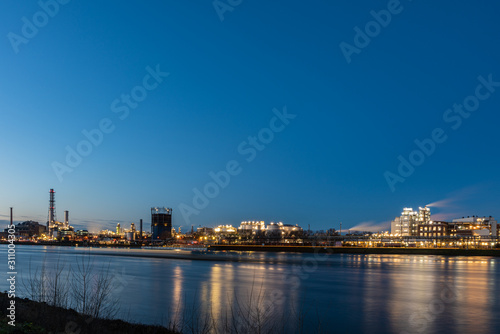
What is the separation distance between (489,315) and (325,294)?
36.1ft

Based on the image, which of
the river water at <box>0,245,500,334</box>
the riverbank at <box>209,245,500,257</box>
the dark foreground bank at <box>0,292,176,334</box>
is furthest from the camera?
the riverbank at <box>209,245,500,257</box>

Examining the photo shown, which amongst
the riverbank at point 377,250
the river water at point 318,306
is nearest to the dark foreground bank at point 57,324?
the river water at point 318,306

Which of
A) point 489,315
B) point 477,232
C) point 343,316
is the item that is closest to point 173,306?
point 343,316

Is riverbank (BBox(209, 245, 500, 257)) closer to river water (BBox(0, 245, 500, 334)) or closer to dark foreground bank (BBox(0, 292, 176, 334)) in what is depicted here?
river water (BBox(0, 245, 500, 334))

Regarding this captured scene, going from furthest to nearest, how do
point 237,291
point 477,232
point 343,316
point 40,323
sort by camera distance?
point 477,232 → point 237,291 → point 343,316 → point 40,323

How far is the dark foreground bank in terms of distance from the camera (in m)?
12.1

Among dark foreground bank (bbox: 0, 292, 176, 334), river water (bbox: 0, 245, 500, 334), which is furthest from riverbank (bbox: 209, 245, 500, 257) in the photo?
dark foreground bank (bbox: 0, 292, 176, 334)

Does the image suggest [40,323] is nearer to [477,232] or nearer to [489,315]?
[489,315]

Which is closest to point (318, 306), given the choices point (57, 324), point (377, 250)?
point (57, 324)

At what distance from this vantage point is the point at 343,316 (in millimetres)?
23375

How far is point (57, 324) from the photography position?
13.5 metres

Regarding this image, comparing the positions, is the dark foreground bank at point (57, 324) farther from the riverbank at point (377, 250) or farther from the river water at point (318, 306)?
the riverbank at point (377, 250)

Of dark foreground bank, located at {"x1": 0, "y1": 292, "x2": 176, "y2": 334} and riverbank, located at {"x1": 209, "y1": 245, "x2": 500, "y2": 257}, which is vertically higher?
dark foreground bank, located at {"x1": 0, "y1": 292, "x2": 176, "y2": 334}

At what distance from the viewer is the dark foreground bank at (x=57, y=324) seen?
477 inches
